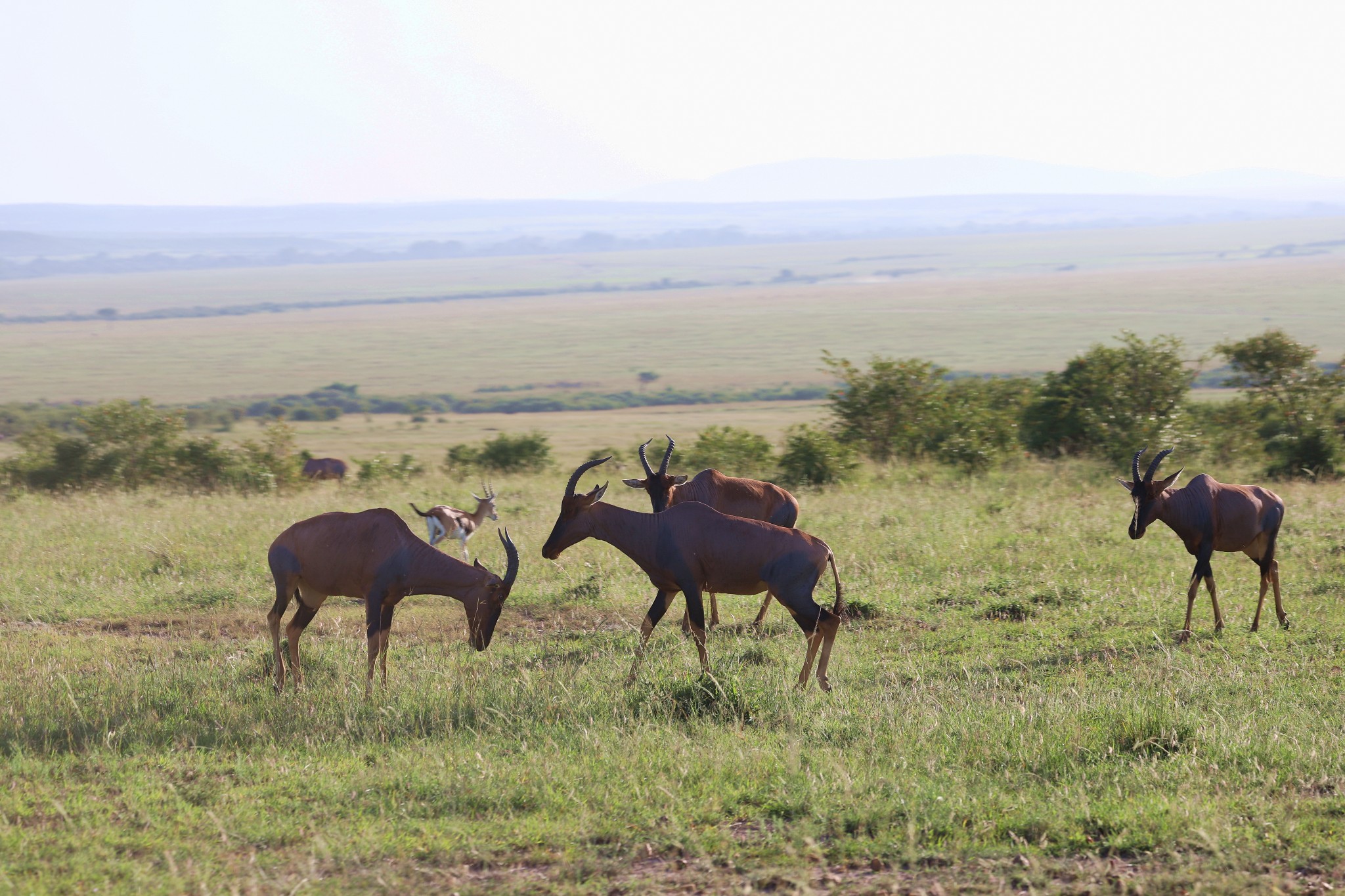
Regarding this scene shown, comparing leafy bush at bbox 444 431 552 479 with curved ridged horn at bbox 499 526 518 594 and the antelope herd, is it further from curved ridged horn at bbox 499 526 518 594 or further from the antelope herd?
curved ridged horn at bbox 499 526 518 594

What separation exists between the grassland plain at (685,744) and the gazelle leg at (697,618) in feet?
0.94

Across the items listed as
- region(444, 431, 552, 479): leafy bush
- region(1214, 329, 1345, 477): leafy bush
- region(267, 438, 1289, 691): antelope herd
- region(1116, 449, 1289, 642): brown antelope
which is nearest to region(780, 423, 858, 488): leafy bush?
region(444, 431, 552, 479): leafy bush

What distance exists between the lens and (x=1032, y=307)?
542 feet

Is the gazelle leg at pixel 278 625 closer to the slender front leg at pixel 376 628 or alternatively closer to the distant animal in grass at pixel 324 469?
the slender front leg at pixel 376 628

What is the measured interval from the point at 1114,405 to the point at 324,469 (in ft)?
54.2

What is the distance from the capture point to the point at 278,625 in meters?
9.17

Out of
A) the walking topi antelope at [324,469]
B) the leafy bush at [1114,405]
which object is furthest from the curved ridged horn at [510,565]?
the walking topi antelope at [324,469]

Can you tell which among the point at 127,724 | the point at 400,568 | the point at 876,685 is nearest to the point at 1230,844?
the point at 876,685

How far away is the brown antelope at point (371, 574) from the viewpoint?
893 cm

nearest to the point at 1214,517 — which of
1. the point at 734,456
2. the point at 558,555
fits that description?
the point at 558,555

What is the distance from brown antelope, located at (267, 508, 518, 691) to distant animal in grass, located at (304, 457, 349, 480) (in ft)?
55.2

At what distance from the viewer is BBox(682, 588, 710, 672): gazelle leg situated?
29.7ft

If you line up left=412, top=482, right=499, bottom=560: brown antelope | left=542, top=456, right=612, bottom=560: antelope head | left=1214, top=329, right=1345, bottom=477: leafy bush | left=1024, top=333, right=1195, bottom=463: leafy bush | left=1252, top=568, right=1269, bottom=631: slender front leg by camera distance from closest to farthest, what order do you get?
left=542, top=456, right=612, bottom=560: antelope head → left=1252, top=568, right=1269, bottom=631: slender front leg → left=412, top=482, right=499, bottom=560: brown antelope → left=1024, top=333, right=1195, bottom=463: leafy bush → left=1214, top=329, right=1345, bottom=477: leafy bush

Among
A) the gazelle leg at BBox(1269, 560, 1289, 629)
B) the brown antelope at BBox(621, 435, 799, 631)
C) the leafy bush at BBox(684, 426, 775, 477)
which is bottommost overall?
the leafy bush at BBox(684, 426, 775, 477)
